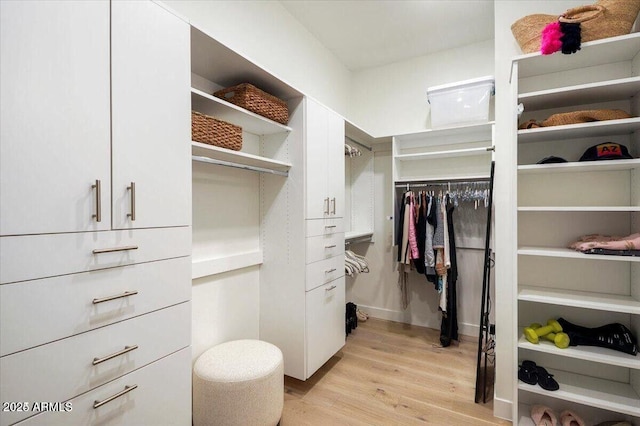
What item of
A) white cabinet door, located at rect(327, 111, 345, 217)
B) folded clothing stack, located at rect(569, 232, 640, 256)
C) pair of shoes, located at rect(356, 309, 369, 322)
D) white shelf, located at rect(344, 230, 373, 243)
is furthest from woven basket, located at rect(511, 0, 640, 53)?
pair of shoes, located at rect(356, 309, 369, 322)

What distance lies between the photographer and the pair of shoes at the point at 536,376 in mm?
1763

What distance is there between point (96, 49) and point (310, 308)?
184 centimetres

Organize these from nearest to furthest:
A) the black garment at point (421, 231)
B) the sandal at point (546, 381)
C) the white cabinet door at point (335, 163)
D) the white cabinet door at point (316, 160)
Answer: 1. the sandal at point (546, 381)
2. the white cabinet door at point (316, 160)
3. the white cabinet door at point (335, 163)
4. the black garment at point (421, 231)

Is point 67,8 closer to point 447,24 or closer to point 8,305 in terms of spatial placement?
point 8,305

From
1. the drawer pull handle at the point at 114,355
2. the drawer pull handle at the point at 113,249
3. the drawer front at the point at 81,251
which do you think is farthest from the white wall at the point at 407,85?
the drawer pull handle at the point at 114,355

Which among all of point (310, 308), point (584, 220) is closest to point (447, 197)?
point (584, 220)

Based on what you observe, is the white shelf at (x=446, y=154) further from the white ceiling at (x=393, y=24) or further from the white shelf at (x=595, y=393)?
the white shelf at (x=595, y=393)

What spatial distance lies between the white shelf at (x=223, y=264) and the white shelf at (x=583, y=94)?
6.62 ft

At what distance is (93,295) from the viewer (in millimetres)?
1016

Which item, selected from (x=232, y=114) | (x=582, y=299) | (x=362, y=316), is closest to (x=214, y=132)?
(x=232, y=114)

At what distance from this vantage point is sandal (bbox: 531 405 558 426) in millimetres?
1794

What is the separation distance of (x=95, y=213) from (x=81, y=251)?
13 centimetres

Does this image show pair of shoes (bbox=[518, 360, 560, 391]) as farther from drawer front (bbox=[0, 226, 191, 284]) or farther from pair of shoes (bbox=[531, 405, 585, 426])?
drawer front (bbox=[0, 226, 191, 284])

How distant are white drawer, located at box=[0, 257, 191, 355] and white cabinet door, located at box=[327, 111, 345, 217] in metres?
1.42
